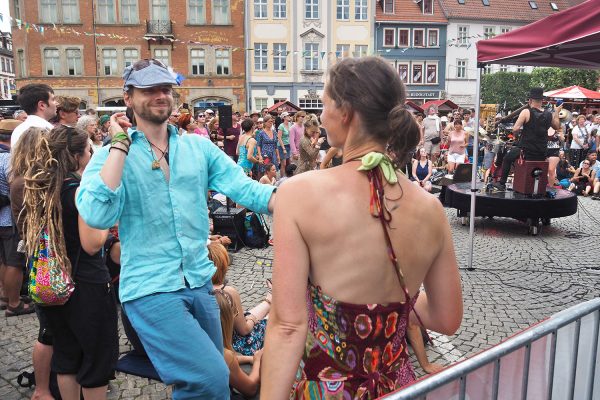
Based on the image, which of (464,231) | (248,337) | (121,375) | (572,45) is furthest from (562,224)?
(121,375)

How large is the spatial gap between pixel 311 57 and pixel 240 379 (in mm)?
37032

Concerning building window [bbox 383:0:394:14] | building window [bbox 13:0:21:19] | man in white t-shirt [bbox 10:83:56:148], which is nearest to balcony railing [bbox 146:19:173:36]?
building window [bbox 13:0:21:19]

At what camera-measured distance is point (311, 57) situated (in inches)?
1511

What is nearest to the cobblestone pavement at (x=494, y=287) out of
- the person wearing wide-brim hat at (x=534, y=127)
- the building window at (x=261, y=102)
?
the person wearing wide-brim hat at (x=534, y=127)

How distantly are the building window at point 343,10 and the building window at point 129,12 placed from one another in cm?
1454

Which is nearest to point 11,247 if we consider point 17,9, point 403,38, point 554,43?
point 554,43

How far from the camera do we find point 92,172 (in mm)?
2348

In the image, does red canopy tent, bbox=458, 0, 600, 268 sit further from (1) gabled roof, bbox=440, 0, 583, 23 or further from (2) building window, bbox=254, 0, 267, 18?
(1) gabled roof, bbox=440, 0, 583, 23

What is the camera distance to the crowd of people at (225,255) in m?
1.46

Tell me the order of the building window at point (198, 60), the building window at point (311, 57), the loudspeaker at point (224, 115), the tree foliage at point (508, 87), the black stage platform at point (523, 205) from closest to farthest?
the black stage platform at point (523, 205) < the loudspeaker at point (224, 115) < the building window at point (198, 60) < the building window at point (311, 57) < the tree foliage at point (508, 87)

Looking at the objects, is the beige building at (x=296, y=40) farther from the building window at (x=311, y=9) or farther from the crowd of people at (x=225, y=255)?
the crowd of people at (x=225, y=255)

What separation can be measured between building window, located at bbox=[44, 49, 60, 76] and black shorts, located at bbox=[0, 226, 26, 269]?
35439 mm

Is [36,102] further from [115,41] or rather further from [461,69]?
[461,69]

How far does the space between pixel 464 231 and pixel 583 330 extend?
6.90 metres
